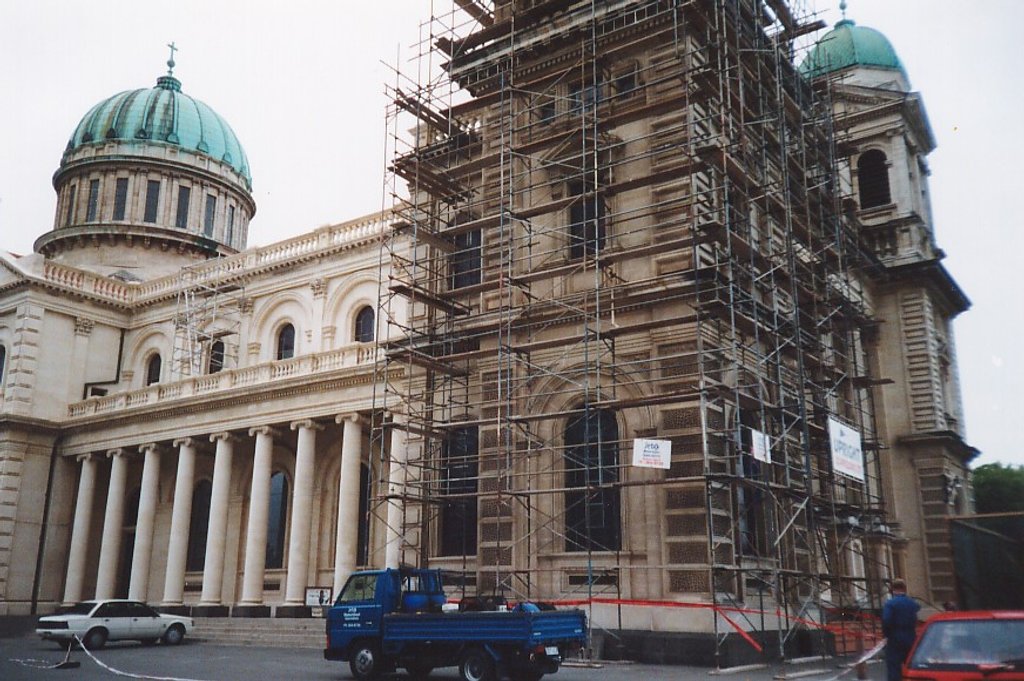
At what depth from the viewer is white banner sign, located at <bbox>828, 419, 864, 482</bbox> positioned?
2198 centimetres

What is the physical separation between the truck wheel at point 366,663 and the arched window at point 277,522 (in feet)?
56.9

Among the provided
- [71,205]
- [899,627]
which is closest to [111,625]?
[899,627]

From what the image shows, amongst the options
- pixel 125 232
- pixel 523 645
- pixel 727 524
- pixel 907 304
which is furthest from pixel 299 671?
pixel 125 232

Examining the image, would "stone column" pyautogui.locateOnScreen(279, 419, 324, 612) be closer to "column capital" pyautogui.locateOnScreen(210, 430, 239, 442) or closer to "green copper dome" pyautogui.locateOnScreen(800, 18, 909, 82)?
"column capital" pyautogui.locateOnScreen(210, 430, 239, 442)

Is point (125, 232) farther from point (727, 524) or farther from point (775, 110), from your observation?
point (727, 524)

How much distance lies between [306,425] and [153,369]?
14.7 metres

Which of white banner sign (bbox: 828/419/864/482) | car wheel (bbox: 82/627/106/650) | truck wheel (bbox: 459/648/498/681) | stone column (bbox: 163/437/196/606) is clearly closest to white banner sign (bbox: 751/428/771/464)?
white banner sign (bbox: 828/419/864/482)

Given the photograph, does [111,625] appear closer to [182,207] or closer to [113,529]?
[113,529]

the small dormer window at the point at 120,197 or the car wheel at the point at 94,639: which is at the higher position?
the small dormer window at the point at 120,197

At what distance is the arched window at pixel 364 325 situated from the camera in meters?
35.7

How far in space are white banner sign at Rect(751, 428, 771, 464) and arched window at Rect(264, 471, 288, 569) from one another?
21.5 meters

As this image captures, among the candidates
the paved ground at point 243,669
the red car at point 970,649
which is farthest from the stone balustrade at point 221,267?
the red car at point 970,649

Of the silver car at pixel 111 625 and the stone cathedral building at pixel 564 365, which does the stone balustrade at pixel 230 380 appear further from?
the silver car at pixel 111 625

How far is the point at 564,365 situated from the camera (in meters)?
24.0
